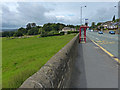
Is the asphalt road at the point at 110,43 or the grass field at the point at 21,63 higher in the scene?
the asphalt road at the point at 110,43

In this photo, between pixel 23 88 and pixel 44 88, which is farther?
pixel 44 88

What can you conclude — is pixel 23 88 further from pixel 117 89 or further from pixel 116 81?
pixel 116 81

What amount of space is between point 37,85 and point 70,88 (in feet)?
7.95

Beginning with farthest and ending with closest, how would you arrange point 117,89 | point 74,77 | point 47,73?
point 74,77, point 117,89, point 47,73

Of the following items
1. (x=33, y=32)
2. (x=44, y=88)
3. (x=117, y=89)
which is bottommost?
(x=117, y=89)

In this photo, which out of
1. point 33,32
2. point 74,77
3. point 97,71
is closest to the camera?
point 74,77

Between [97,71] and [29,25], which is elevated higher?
[29,25]

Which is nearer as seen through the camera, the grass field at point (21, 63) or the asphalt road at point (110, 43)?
the grass field at point (21, 63)

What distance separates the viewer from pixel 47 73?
6.34 ft

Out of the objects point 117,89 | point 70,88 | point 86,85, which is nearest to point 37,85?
point 70,88

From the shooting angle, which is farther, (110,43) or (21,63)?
(110,43)

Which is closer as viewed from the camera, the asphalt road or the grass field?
the grass field

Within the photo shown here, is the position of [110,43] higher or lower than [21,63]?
higher

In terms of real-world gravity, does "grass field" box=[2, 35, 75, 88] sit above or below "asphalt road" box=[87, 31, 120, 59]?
below
